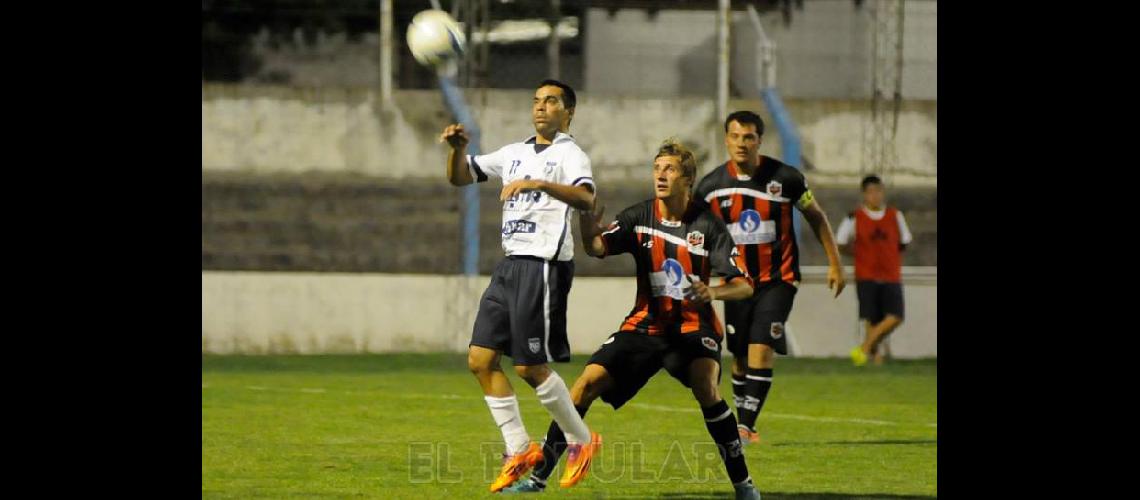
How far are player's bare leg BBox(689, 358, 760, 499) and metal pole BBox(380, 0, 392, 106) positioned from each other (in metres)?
14.1

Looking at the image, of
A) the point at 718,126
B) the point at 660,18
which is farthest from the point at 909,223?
the point at 660,18

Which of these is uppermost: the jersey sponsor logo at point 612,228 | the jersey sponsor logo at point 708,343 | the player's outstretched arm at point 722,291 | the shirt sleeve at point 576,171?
the shirt sleeve at point 576,171

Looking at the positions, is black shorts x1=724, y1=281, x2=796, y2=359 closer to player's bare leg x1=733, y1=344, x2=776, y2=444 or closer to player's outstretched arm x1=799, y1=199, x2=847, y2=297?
Result: player's bare leg x1=733, y1=344, x2=776, y2=444

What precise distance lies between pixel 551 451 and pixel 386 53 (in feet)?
45.2

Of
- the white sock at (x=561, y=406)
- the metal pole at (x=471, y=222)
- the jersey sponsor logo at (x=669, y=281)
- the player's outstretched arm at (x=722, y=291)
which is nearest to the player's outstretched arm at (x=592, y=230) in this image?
the jersey sponsor logo at (x=669, y=281)

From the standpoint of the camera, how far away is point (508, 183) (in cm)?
910

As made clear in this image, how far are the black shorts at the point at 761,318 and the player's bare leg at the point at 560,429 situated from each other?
2653mm

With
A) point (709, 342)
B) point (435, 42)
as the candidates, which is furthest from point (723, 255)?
point (435, 42)

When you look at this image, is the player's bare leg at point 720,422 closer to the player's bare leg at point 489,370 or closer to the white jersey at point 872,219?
the player's bare leg at point 489,370

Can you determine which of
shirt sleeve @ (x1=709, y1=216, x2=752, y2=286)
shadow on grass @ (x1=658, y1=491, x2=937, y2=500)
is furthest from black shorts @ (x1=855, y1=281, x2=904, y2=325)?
shirt sleeve @ (x1=709, y1=216, x2=752, y2=286)

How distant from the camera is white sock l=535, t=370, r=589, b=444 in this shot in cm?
891

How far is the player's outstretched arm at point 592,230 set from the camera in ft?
28.6

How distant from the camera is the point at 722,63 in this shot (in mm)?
22391

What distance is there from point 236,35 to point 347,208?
2968 mm
